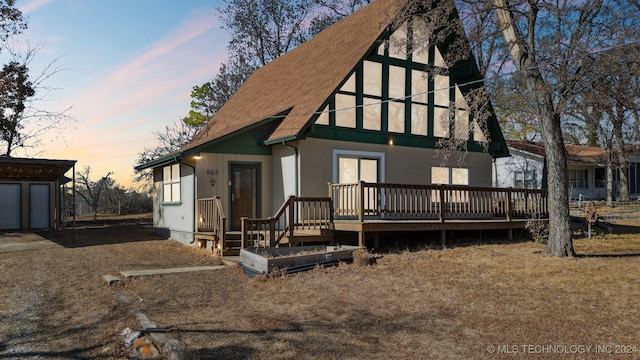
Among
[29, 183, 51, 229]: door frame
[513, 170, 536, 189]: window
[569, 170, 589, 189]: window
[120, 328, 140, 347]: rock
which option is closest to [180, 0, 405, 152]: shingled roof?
[120, 328, 140, 347]: rock

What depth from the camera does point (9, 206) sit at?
22.3m

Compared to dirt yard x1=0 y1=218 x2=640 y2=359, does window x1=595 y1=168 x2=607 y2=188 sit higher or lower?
higher

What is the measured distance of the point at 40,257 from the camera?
12484mm

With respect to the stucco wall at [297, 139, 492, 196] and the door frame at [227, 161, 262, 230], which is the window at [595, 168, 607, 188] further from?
the door frame at [227, 161, 262, 230]

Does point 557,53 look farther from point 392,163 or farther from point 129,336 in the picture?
point 129,336

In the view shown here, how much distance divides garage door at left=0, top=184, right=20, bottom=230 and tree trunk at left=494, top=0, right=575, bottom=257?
2270 centimetres

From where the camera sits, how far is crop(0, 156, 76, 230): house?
22125mm

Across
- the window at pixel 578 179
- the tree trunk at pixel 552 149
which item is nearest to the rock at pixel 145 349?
the tree trunk at pixel 552 149

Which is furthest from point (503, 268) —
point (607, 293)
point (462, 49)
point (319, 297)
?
point (462, 49)

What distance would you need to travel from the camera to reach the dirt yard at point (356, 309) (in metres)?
5.26

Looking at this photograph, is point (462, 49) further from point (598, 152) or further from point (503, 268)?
point (598, 152)

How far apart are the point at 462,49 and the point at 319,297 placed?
403 inches

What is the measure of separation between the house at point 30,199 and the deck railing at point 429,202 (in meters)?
15.3

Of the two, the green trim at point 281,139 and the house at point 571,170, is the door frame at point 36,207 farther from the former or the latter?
the house at point 571,170
